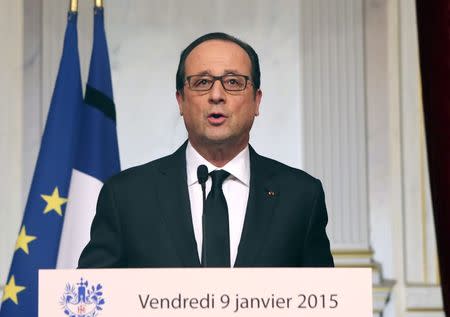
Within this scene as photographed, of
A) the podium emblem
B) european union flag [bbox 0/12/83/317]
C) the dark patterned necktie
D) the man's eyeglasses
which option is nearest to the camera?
the podium emblem

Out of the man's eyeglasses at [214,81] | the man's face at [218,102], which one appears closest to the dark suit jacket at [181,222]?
the man's face at [218,102]

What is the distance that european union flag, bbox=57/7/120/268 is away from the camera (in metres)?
4.32

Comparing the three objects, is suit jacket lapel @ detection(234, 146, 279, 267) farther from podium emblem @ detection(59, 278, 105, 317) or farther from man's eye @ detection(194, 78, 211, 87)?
podium emblem @ detection(59, 278, 105, 317)

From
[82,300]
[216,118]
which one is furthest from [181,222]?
[82,300]

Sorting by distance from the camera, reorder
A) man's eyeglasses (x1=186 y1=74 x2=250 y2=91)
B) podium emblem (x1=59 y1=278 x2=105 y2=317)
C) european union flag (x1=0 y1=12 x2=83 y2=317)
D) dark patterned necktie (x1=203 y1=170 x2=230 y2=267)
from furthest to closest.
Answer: european union flag (x1=0 y1=12 x2=83 y2=317) < man's eyeglasses (x1=186 y1=74 x2=250 y2=91) < dark patterned necktie (x1=203 y1=170 x2=230 y2=267) < podium emblem (x1=59 y1=278 x2=105 y2=317)

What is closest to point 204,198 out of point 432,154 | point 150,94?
point 432,154

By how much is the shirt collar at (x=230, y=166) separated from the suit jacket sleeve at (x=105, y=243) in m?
0.27

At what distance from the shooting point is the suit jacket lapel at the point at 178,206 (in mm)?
2965

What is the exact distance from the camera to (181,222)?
301cm

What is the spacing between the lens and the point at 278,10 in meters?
5.81

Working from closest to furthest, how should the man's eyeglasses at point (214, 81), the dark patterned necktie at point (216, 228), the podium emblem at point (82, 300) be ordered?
the podium emblem at point (82, 300) → the dark patterned necktie at point (216, 228) → the man's eyeglasses at point (214, 81)

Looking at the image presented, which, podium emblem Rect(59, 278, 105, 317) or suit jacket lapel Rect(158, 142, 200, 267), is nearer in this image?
podium emblem Rect(59, 278, 105, 317)

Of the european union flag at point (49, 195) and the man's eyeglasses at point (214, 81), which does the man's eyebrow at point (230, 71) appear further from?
the european union flag at point (49, 195)

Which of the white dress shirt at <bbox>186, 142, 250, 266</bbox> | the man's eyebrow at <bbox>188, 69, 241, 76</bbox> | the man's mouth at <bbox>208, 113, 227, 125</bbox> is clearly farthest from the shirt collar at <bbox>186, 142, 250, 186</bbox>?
the man's eyebrow at <bbox>188, 69, 241, 76</bbox>
